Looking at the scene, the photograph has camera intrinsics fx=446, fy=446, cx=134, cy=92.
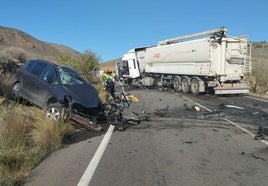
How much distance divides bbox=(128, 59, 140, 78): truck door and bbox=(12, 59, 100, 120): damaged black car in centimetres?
2525

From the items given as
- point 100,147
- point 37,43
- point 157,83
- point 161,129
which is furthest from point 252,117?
point 37,43

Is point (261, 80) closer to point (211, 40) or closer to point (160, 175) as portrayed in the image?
point (211, 40)

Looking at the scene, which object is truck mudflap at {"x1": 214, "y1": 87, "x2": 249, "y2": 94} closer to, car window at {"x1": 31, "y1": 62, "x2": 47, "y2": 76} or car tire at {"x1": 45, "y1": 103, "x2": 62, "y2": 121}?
car window at {"x1": 31, "y1": 62, "x2": 47, "y2": 76}

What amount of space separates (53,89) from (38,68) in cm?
186

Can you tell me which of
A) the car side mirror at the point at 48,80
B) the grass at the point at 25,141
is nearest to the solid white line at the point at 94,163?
the grass at the point at 25,141

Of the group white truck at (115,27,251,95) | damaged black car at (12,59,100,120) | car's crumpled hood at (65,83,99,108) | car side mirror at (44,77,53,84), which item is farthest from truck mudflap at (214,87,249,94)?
car side mirror at (44,77,53,84)

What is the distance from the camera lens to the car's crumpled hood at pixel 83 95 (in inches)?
538

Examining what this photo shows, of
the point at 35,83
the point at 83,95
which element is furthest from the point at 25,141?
the point at 35,83

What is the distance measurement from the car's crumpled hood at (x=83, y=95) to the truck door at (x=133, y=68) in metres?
26.5

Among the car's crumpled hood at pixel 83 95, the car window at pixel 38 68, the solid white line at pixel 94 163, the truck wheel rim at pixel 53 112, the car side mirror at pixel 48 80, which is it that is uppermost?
the car window at pixel 38 68

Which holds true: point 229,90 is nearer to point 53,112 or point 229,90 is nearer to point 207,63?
point 207,63

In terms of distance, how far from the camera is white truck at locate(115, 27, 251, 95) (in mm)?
26547

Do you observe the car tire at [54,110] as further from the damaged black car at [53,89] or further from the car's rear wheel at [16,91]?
the car's rear wheel at [16,91]

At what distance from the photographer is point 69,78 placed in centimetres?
1500
